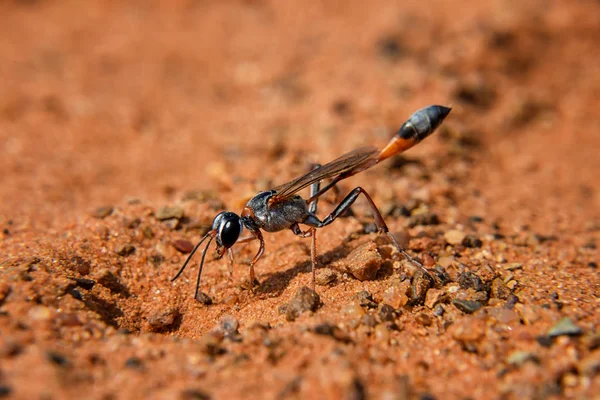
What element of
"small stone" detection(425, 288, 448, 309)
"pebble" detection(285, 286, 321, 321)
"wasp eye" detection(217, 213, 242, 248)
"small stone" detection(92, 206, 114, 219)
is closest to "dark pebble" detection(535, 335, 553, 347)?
"small stone" detection(425, 288, 448, 309)

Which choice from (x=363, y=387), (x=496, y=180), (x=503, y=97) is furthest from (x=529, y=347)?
(x=503, y=97)

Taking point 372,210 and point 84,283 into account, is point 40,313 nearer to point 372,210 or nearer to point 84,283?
point 84,283

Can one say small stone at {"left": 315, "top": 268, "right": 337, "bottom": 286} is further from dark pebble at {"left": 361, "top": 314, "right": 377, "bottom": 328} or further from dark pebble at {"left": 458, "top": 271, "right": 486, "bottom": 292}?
dark pebble at {"left": 458, "top": 271, "right": 486, "bottom": 292}

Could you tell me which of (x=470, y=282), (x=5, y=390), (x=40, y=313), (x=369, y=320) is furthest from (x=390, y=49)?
(x=5, y=390)

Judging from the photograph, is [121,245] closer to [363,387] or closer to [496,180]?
[363,387]

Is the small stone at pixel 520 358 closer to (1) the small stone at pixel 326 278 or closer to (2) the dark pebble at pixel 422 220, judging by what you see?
(1) the small stone at pixel 326 278

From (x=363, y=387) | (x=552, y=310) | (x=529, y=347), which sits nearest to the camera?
(x=363, y=387)

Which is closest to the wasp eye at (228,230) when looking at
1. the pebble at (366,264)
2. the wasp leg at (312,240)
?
the wasp leg at (312,240)
